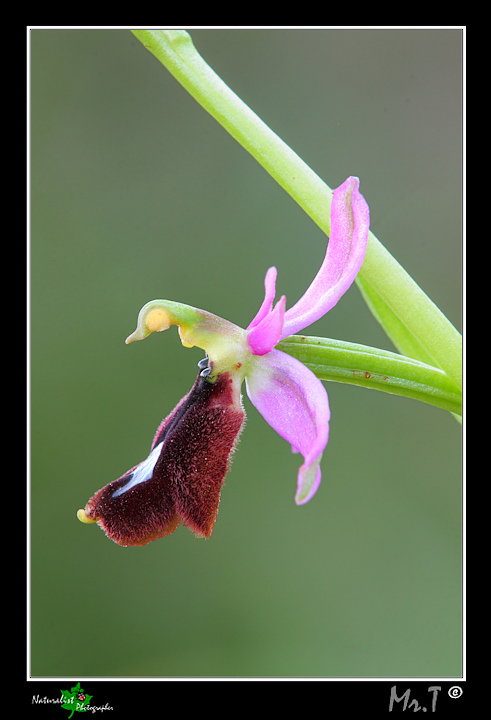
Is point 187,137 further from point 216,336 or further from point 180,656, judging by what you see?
point 216,336

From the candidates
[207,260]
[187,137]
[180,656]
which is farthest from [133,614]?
[187,137]

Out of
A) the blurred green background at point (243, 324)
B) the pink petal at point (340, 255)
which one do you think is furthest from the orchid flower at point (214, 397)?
the blurred green background at point (243, 324)

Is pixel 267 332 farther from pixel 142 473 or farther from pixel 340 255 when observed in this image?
pixel 142 473
